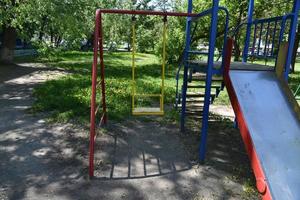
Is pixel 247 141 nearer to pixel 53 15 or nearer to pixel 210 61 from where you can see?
pixel 210 61

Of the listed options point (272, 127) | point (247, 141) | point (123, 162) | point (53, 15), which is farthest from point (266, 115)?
point (53, 15)

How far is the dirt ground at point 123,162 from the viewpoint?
3625mm

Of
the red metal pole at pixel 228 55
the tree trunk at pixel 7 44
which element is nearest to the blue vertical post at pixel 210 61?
the red metal pole at pixel 228 55

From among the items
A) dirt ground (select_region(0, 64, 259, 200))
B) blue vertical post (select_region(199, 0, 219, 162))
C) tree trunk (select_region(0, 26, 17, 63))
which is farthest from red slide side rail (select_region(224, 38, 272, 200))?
tree trunk (select_region(0, 26, 17, 63))

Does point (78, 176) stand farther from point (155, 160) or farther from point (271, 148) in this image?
point (271, 148)

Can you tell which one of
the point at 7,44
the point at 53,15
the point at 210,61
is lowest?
the point at 7,44

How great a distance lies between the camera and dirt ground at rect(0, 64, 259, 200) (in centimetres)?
362

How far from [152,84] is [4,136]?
5.77 m

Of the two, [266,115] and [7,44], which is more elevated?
[7,44]

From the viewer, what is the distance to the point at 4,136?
514 centimetres

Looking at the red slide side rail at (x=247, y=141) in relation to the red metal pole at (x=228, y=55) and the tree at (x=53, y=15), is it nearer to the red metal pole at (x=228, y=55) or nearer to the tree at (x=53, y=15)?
the red metal pole at (x=228, y=55)

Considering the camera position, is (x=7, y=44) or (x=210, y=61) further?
(x=7, y=44)

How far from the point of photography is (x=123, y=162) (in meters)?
4.40

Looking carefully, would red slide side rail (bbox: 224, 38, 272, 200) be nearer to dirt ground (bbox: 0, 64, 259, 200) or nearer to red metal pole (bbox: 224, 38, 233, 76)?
red metal pole (bbox: 224, 38, 233, 76)
